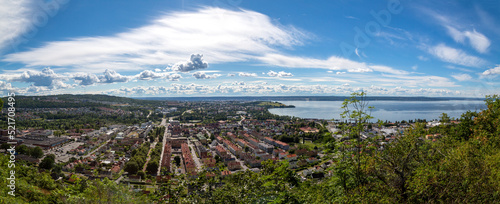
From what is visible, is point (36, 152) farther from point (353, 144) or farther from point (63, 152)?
point (353, 144)

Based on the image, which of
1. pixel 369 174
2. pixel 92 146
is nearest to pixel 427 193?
pixel 369 174

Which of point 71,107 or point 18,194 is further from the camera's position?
point 71,107

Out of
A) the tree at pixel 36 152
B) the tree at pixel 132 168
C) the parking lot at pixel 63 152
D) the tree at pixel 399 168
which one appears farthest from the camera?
the parking lot at pixel 63 152

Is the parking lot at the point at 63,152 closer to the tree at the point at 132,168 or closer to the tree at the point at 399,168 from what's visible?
the tree at the point at 132,168

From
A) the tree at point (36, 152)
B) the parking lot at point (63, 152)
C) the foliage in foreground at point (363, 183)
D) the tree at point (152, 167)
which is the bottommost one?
the parking lot at point (63, 152)

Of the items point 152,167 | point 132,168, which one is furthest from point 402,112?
point 132,168

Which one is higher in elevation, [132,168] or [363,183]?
[363,183]

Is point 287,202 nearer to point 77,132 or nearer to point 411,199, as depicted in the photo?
point 411,199

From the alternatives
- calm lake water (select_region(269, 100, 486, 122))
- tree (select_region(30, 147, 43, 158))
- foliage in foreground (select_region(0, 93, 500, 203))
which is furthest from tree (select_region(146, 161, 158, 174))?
calm lake water (select_region(269, 100, 486, 122))

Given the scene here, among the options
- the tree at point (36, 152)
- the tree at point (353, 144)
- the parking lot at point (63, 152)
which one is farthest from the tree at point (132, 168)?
the tree at point (353, 144)

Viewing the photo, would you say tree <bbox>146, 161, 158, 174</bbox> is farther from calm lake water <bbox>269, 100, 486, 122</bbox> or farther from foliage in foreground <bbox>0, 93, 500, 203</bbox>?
calm lake water <bbox>269, 100, 486, 122</bbox>

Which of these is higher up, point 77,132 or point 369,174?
point 369,174
